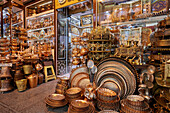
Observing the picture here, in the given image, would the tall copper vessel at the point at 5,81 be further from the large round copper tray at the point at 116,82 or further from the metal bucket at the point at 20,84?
the large round copper tray at the point at 116,82

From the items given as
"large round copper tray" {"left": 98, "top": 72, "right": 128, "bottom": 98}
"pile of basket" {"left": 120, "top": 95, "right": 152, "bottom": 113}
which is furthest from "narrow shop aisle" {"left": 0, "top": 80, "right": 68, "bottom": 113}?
"pile of basket" {"left": 120, "top": 95, "right": 152, "bottom": 113}

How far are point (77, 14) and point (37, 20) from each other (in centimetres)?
208

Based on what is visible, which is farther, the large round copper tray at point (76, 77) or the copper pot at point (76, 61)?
the copper pot at point (76, 61)

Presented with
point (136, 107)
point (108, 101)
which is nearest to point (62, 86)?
point (108, 101)

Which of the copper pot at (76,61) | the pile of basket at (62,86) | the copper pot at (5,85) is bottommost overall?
the copper pot at (5,85)

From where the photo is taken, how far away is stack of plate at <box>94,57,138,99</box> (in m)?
1.37

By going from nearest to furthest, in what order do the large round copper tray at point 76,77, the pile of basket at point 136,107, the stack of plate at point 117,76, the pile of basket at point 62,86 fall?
1. the pile of basket at point 136,107
2. the stack of plate at point 117,76
3. the pile of basket at point 62,86
4. the large round copper tray at point 76,77

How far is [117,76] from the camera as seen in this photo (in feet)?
4.80

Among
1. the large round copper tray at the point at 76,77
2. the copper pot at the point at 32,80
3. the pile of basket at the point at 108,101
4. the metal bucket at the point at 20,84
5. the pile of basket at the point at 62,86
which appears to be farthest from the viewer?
the copper pot at the point at 32,80

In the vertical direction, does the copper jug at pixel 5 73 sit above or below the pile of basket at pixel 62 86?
above

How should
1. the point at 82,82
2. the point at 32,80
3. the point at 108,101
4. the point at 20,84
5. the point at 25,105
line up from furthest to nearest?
the point at 32,80, the point at 20,84, the point at 82,82, the point at 25,105, the point at 108,101

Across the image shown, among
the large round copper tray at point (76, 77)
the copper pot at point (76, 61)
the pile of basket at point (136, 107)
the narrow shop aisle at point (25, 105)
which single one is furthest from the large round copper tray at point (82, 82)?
the pile of basket at point (136, 107)

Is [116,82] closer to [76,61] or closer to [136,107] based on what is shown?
[136,107]

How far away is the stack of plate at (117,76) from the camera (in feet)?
4.48
